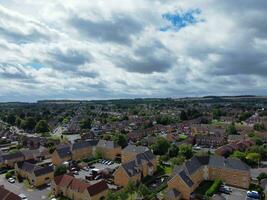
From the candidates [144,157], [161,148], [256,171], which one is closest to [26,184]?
[144,157]

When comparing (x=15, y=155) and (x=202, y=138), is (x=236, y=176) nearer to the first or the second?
(x=202, y=138)

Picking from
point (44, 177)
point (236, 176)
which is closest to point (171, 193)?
point (236, 176)

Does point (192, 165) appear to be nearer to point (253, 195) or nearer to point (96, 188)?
point (253, 195)

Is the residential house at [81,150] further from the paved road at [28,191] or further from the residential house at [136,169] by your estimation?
the residential house at [136,169]

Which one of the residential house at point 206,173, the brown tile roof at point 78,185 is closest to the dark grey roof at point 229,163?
the residential house at point 206,173

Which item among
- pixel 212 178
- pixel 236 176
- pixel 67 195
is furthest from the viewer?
pixel 212 178

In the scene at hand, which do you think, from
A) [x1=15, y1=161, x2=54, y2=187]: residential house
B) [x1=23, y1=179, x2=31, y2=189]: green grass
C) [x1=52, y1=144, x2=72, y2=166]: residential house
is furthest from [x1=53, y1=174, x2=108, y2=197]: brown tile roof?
[x1=52, y1=144, x2=72, y2=166]: residential house

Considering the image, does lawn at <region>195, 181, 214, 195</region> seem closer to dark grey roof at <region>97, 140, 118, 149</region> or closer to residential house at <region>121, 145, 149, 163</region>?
residential house at <region>121, 145, 149, 163</region>
